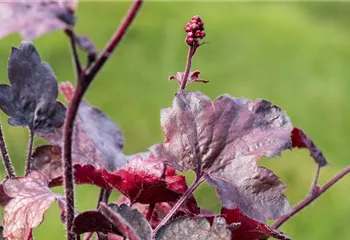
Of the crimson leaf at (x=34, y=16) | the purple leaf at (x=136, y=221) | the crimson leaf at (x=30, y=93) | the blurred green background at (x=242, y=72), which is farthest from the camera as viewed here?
the blurred green background at (x=242, y=72)

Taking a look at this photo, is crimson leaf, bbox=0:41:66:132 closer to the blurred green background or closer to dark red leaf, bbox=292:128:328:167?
dark red leaf, bbox=292:128:328:167

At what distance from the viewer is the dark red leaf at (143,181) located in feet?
1.47

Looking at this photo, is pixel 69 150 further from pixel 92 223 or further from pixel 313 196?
pixel 313 196

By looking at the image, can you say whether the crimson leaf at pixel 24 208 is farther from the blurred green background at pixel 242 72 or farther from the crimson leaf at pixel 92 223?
the blurred green background at pixel 242 72

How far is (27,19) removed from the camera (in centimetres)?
30

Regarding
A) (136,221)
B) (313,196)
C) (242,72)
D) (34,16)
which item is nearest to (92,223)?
(136,221)

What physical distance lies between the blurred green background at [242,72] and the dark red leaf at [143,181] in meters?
1.63

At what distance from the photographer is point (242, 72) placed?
3.09 meters

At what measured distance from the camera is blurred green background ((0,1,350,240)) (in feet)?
7.62

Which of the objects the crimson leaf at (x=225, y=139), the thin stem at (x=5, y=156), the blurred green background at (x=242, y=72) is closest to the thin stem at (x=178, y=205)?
the crimson leaf at (x=225, y=139)

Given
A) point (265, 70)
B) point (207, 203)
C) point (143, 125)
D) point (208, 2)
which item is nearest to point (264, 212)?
point (207, 203)

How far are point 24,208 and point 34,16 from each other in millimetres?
174

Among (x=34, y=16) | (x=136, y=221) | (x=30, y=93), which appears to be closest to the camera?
(x=34, y=16)

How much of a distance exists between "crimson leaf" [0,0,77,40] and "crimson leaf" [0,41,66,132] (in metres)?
0.22
